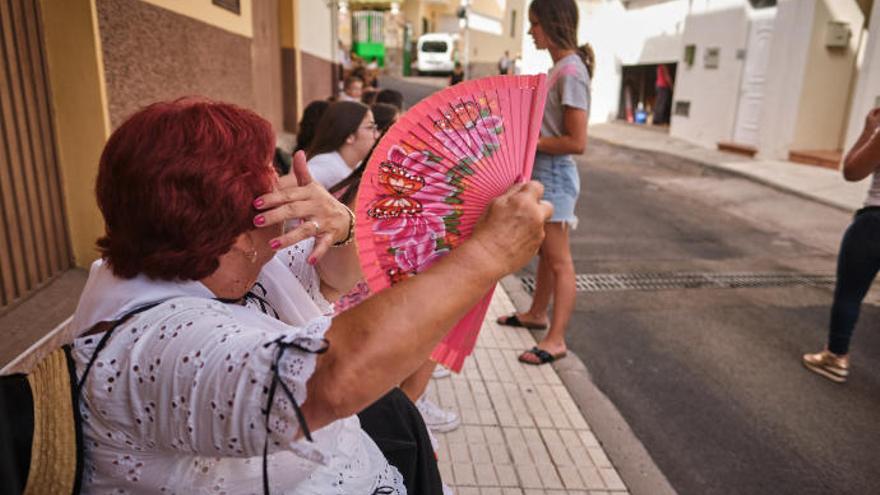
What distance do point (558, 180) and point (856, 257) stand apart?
5.30 ft

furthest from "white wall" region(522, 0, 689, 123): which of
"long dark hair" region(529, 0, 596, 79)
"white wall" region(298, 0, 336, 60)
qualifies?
"long dark hair" region(529, 0, 596, 79)

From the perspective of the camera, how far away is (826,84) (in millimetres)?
11453

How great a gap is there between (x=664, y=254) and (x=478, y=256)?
5383 mm

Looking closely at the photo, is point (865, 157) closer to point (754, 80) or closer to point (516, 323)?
point (516, 323)

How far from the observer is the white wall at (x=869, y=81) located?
941 cm

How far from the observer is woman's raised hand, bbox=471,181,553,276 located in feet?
3.43

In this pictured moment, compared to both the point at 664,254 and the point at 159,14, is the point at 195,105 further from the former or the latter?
the point at 664,254

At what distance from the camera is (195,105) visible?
1065 mm

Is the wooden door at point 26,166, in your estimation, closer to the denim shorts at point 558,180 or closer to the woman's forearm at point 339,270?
the woman's forearm at point 339,270

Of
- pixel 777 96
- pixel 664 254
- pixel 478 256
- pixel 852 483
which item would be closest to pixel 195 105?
pixel 478 256

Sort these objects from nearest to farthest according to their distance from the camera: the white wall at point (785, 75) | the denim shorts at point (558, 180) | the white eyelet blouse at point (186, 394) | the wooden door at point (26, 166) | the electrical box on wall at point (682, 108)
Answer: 1. the white eyelet blouse at point (186, 394)
2. the wooden door at point (26, 166)
3. the denim shorts at point (558, 180)
4. the white wall at point (785, 75)
5. the electrical box on wall at point (682, 108)

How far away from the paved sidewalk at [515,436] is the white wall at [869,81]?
918 cm

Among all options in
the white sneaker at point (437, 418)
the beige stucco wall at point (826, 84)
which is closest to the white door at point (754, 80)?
the beige stucco wall at point (826, 84)

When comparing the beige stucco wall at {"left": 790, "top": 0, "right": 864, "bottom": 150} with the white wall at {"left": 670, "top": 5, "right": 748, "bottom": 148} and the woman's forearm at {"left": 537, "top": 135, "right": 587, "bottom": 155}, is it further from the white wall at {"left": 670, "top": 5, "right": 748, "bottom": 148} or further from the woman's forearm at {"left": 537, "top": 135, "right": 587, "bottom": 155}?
the woman's forearm at {"left": 537, "top": 135, "right": 587, "bottom": 155}
